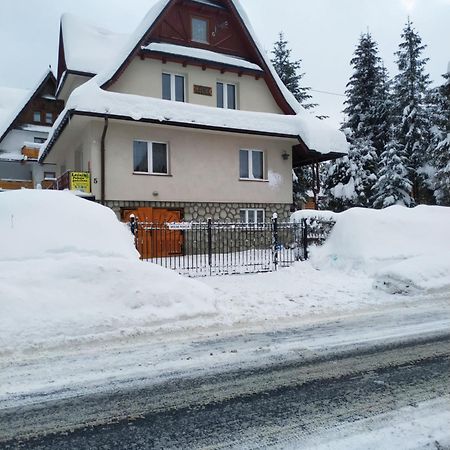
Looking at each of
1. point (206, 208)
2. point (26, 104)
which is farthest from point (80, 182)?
point (26, 104)

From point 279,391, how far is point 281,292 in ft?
16.9

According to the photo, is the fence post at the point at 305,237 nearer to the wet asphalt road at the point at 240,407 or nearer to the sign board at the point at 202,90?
the sign board at the point at 202,90

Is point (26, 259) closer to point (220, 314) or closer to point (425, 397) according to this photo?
point (220, 314)

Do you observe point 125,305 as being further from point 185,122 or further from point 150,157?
point 150,157

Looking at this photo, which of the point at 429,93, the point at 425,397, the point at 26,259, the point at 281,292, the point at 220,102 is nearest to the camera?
the point at 425,397

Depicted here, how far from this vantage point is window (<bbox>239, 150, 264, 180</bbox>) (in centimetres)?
1775

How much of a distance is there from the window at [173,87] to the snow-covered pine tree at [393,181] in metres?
13.4

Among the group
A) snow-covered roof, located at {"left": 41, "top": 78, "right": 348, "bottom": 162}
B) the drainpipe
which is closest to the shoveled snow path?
the drainpipe

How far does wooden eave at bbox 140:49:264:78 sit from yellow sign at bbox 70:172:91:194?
5.42 meters

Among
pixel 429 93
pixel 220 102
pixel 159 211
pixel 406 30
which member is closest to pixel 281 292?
pixel 159 211

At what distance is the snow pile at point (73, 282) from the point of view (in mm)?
5398

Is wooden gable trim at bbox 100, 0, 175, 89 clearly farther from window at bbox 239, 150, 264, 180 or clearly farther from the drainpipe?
window at bbox 239, 150, 264, 180

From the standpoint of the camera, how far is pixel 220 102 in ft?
60.5

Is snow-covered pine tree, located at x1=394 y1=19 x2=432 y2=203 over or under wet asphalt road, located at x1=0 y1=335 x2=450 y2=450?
over
